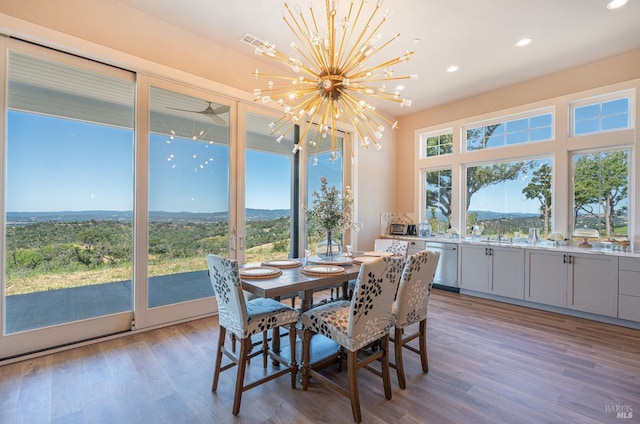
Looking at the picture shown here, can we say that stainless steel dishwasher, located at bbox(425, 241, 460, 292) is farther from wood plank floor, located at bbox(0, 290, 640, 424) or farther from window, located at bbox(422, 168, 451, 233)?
wood plank floor, located at bbox(0, 290, 640, 424)

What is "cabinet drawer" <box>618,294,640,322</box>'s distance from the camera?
3.38m

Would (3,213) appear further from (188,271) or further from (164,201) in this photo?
(188,271)

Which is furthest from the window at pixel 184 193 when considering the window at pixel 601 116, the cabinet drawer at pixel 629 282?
the window at pixel 601 116

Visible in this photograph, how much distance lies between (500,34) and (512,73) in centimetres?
121

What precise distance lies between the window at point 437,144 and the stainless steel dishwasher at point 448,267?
1855mm

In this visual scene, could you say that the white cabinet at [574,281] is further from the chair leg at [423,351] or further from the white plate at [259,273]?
the white plate at [259,273]

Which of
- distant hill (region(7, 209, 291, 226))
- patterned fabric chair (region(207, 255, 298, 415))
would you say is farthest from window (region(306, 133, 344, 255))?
patterned fabric chair (region(207, 255, 298, 415))

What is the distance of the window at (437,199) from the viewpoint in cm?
567

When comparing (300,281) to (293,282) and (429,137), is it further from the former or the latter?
(429,137)

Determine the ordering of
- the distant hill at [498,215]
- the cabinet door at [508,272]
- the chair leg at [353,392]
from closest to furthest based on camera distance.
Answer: the chair leg at [353,392], the cabinet door at [508,272], the distant hill at [498,215]

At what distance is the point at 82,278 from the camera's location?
291 centimetres

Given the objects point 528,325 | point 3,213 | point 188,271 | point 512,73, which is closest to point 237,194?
point 188,271

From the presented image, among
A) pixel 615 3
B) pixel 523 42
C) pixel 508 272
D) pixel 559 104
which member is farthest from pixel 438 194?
→ pixel 615 3

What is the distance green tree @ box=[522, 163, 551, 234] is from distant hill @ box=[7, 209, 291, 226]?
411 cm
